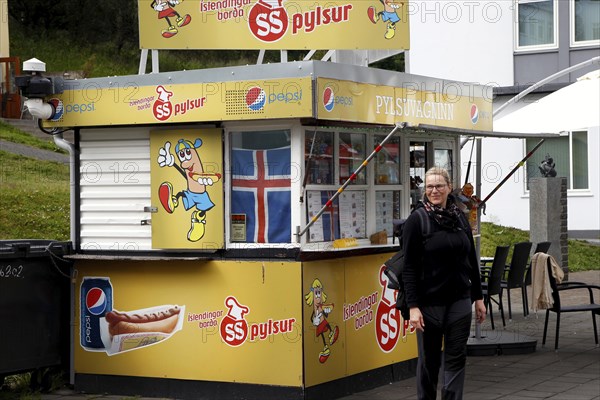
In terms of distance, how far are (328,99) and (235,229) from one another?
56.5 inches

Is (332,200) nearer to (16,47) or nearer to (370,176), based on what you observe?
(370,176)

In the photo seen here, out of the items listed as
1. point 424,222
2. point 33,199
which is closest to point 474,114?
point 424,222

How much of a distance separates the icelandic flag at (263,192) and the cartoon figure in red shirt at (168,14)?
1.53 metres

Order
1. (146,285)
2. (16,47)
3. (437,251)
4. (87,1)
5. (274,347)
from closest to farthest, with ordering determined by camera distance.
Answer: (437,251)
(274,347)
(146,285)
(16,47)
(87,1)

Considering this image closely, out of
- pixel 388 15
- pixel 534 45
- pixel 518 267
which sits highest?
pixel 534 45

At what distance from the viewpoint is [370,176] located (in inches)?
396

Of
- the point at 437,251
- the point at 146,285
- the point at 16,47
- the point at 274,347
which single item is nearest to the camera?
the point at 437,251

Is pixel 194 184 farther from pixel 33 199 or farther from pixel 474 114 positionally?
pixel 33 199

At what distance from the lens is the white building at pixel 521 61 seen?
2872 centimetres

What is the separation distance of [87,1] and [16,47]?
3.72 metres

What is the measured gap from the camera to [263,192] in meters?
9.20

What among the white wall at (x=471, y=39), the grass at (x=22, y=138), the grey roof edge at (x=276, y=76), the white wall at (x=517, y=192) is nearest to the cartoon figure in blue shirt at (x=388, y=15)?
the grey roof edge at (x=276, y=76)

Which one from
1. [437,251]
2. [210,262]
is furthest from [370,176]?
[437,251]

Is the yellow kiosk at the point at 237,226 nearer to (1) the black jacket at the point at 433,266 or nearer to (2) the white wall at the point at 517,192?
(1) the black jacket at the point at 433,266
